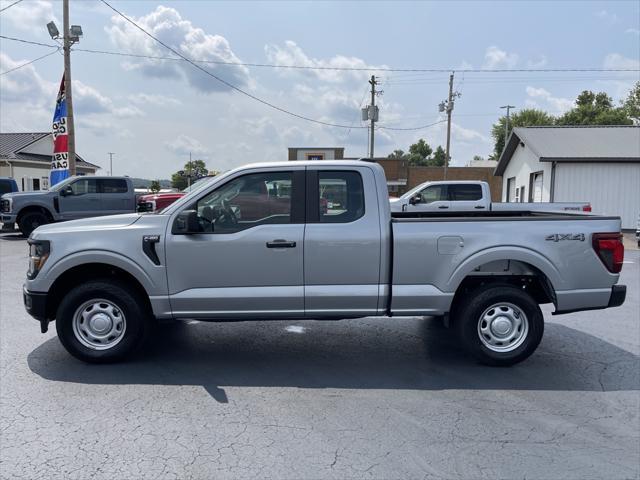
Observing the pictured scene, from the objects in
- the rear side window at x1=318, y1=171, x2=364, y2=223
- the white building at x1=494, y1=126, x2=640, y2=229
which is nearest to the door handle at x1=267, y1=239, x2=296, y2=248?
the rear side window at x1=318, y1=171, x2=364, y2=223

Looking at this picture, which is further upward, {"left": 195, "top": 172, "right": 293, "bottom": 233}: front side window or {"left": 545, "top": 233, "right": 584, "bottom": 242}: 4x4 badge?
{"left": 195, "top": 172, "right": 293, "bottom": 233}: front side window

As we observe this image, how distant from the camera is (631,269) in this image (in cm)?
1141

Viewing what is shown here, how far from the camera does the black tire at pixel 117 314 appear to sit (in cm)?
484

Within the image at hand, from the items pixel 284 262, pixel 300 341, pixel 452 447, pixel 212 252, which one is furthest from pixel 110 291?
pixel 452 447

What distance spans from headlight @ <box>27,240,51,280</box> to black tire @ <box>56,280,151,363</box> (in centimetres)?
36

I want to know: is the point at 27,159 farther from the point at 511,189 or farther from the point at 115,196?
the point at 511,189

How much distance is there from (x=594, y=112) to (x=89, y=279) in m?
63.5

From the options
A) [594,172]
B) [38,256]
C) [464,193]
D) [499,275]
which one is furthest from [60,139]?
[594,172]

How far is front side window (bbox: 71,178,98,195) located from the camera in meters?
15.6

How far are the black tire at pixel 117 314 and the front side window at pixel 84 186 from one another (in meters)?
11.9

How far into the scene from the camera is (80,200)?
15523mm

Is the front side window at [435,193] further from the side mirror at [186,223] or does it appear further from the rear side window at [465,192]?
the side mirror at [186,223]

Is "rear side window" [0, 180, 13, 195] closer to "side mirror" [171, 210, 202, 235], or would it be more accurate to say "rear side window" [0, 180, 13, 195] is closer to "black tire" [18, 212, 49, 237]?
"black tire" [18, 212, 49, 237]

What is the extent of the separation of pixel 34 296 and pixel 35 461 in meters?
2.00
